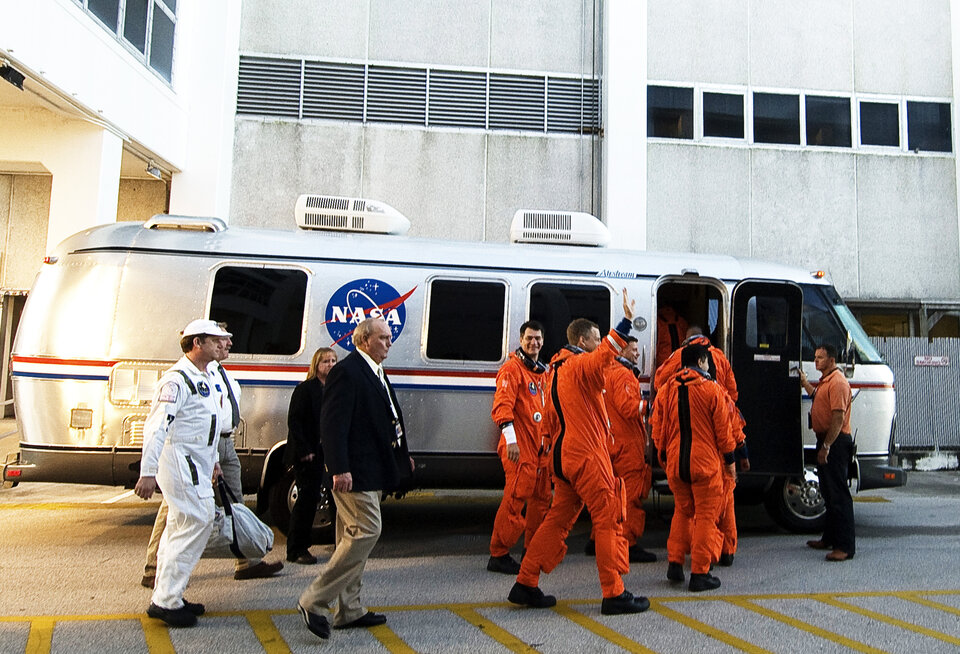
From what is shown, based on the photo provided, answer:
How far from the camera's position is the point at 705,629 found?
4.98m

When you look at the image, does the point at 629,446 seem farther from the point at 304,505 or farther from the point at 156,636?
the point at 156,636

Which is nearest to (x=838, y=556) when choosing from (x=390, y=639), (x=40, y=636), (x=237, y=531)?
(x=390, y=639)

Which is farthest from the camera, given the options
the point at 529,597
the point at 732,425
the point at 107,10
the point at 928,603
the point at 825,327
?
the point at 107,10

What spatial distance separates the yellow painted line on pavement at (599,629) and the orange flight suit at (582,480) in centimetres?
23

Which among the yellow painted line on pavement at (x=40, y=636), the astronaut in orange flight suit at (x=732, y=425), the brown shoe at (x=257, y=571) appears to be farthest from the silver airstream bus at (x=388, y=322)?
the yellow painted line on pavement at (x=40, y=636)

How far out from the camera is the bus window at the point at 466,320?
7.55 meters

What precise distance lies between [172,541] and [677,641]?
3.13m

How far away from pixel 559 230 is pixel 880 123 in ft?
35.5

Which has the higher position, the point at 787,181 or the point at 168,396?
the point at 787,181

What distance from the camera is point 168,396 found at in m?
4.96

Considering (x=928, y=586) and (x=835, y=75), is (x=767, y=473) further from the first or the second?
(x=835, y=75)

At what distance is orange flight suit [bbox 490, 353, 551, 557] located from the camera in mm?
6379

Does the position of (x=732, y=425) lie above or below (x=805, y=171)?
below

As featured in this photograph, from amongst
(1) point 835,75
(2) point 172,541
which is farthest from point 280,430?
(1) point 835,75
